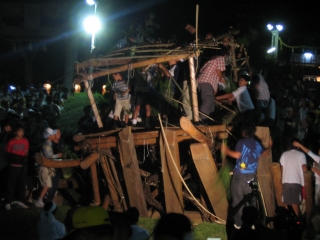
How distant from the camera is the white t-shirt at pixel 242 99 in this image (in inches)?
426

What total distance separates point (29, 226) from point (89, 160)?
1.82m

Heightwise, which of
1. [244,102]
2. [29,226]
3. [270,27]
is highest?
[270,27]

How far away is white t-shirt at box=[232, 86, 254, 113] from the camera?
1081 centimetres

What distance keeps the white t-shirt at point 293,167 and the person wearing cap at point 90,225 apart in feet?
19.8

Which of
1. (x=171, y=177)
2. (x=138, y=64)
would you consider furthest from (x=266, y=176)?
(x=138, y=64)

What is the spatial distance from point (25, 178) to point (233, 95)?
16.6 feet

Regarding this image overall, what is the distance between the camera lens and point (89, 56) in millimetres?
10719

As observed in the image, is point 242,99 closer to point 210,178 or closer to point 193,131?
point 193,131

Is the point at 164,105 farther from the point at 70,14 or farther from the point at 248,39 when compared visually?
the point at 70,14

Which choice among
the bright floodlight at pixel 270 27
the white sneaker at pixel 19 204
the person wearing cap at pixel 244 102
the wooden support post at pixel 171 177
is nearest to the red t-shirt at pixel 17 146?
the white sneaker at pixel 19 204

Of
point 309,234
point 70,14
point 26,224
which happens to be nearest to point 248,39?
point 309,234

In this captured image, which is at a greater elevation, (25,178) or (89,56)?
(89,56)

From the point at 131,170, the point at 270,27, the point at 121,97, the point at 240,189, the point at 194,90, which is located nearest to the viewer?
the point at 240,189

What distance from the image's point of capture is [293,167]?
9641 mm
